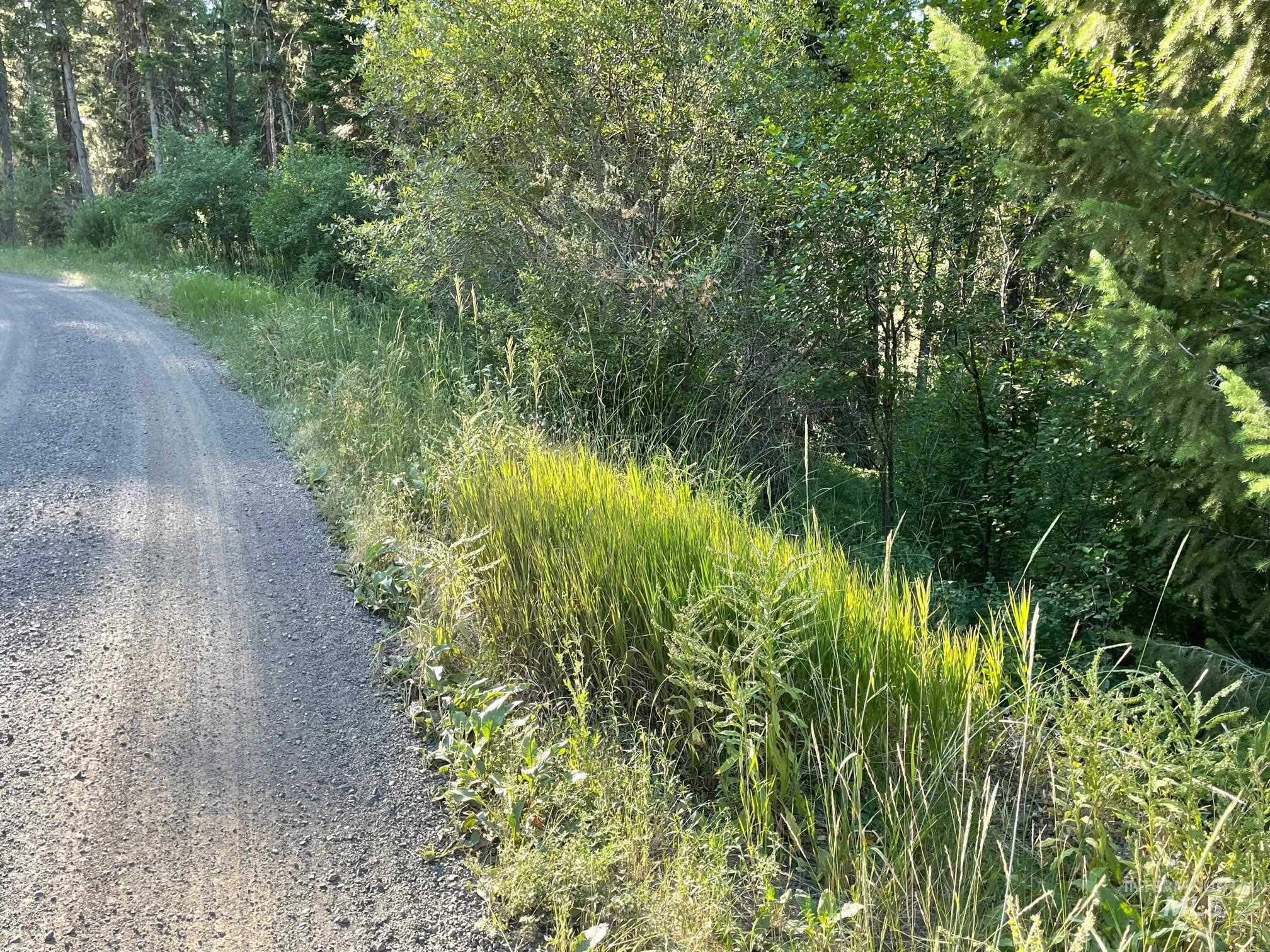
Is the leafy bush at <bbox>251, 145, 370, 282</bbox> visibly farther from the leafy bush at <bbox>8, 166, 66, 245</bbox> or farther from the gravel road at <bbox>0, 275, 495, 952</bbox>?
the leafy bush at <bbox>8, 166, 66, 245</bbox>

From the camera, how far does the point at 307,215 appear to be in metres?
15.2

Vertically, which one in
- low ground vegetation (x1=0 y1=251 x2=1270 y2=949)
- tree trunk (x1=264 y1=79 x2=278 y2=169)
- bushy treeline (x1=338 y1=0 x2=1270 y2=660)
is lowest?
low ground vegetation (x1=0 y1=251 x2=1270 y2=949)

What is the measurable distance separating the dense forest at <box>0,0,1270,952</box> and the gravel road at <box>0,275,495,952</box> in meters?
0.30

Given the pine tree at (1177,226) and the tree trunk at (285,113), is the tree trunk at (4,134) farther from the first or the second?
the pine tree at (1177,226)

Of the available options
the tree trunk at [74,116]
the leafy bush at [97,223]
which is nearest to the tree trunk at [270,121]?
the leafy bush at [97,223]

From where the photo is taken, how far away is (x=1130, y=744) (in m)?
2.20

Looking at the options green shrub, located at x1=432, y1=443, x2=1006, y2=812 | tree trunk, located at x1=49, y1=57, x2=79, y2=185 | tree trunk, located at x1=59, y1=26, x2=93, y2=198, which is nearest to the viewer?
green shrub, located at x1=432, y1=443, x2=1006, y2=812

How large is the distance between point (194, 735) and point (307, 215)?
14.2 m

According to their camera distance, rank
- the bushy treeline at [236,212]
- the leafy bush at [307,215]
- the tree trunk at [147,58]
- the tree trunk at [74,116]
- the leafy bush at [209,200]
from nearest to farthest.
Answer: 1. the leafy bush at [307,215]
2. the bushy treeline at [236,212]
3. the leafy bush at [209,200]
4. the tree trunk at [147,58]
5. the tree trunk at [74,116]

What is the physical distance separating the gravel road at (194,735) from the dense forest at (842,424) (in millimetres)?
298

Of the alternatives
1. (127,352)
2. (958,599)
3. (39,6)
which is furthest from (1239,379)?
(39,6)

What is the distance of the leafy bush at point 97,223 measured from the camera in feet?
82.5

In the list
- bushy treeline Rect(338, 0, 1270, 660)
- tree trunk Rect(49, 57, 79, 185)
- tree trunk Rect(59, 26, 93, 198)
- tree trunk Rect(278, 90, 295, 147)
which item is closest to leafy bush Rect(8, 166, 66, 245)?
tree trunk Rect(59, 26, 93, 198)

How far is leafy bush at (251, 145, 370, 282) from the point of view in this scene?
15.1 m
